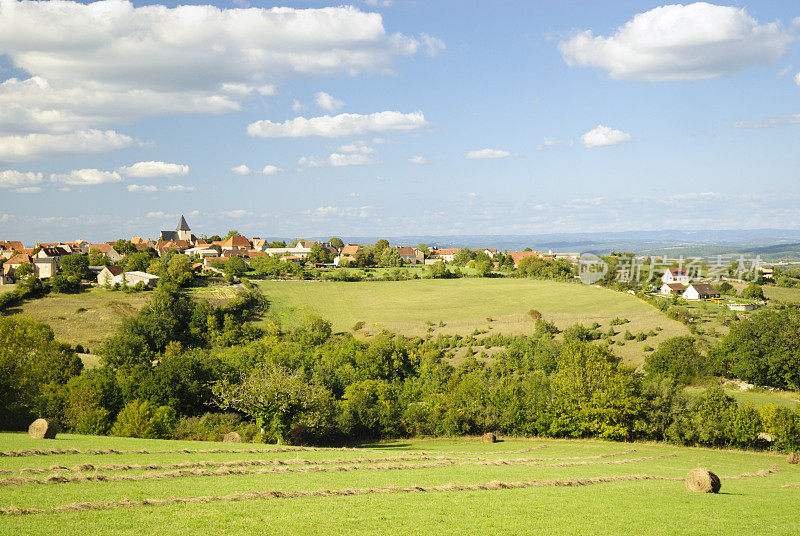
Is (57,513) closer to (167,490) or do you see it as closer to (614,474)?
(167,490)

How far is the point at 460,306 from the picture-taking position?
99.2 m

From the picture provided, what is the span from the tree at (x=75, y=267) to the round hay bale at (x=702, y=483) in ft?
337

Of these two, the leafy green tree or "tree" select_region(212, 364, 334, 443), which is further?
the leafy green tree

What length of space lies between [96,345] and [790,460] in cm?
7467

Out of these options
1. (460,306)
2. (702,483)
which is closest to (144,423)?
(702,483)

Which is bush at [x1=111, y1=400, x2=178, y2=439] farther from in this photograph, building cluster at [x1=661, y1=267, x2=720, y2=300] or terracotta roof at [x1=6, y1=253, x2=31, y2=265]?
terracotta roof at [x1=6, y1=253, x2=31, y2=265]

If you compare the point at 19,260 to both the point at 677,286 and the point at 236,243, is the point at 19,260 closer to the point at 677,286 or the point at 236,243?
the point at 236,243

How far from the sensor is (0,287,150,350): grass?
75500 mm

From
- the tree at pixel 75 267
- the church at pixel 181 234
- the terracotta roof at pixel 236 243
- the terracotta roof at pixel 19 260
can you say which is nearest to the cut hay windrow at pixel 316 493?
the tree at pixel 75 267

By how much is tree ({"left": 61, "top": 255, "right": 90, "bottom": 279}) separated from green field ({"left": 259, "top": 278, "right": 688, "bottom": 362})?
31.5 metres

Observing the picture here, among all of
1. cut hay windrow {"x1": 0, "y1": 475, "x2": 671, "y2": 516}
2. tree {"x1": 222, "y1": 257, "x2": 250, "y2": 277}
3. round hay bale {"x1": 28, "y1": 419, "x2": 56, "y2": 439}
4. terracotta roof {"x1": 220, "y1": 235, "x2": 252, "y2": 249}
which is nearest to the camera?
cut hay windrow {"x1": 0, "y1": 475, "x2": 671, "y2": 516}

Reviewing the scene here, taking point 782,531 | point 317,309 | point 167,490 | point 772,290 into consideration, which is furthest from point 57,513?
point 772,290

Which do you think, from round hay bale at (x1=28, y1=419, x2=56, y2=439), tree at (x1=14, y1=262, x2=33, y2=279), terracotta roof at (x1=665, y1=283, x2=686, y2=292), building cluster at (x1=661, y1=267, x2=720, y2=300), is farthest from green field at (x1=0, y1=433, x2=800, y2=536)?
tree at (x1=14, y1=262, x2=33, y2=279)

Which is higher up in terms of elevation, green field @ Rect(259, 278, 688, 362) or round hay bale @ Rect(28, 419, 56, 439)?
round hay bale @ Rect(28, 419, 56, 439)
